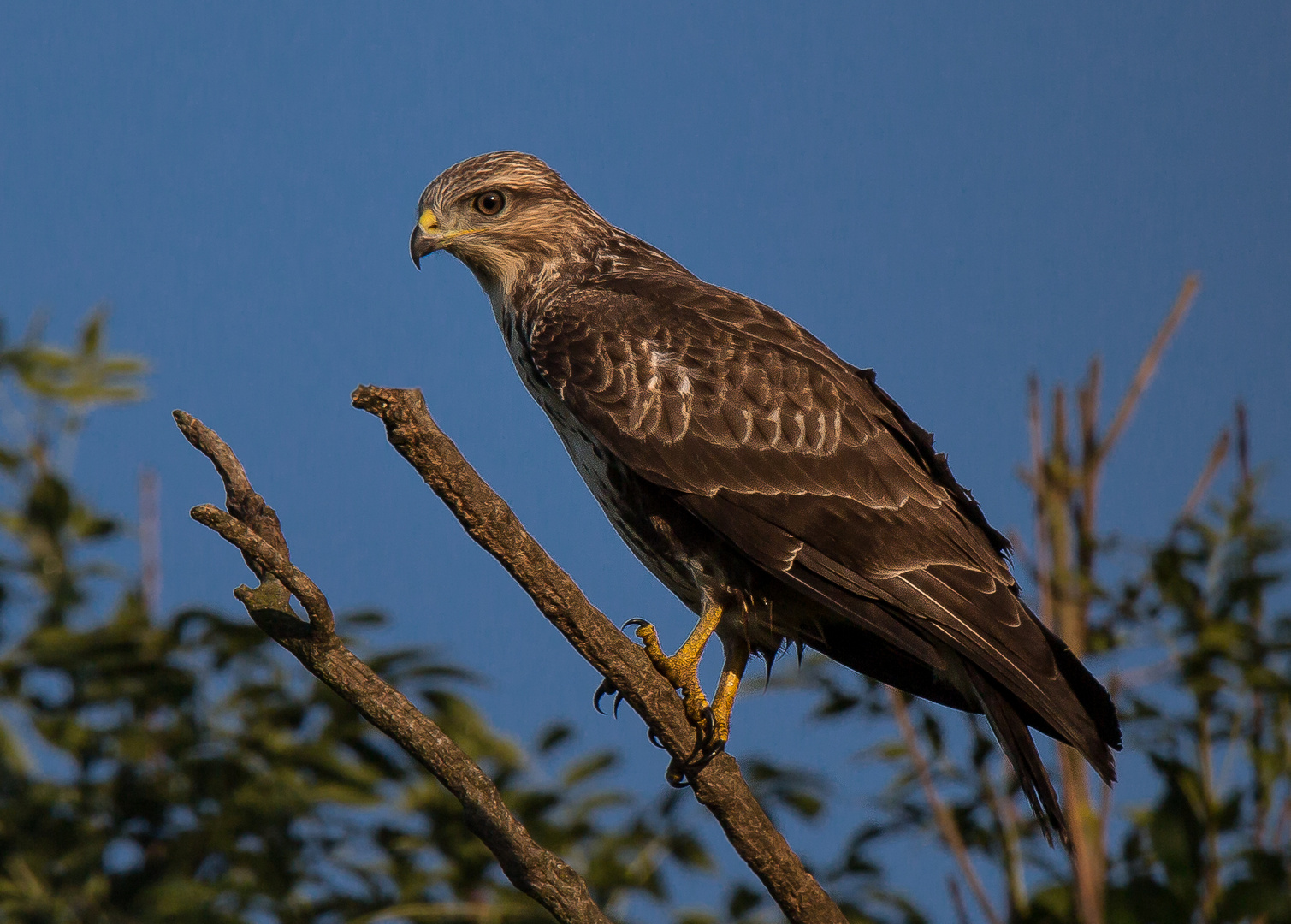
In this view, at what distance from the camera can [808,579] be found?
404 centimetres

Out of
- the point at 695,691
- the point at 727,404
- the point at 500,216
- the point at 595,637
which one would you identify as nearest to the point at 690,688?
the point at 695,691

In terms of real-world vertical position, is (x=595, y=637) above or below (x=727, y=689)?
below

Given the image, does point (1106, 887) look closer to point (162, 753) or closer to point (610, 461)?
point (610, 461)

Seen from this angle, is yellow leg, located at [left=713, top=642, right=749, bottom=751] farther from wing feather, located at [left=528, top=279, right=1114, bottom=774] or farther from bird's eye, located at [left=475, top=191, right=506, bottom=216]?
bird's eye, located at [left=475, top=191, right=506, bottom=216]

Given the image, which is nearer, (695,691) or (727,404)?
(695,691)

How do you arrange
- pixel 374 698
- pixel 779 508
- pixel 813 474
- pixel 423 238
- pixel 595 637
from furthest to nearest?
1. pixel 423 238
2. pixel 813 474
3. pixel 779 508
4. pixel 595 637
5. pixel 374 698

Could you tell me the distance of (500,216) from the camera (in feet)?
17.3

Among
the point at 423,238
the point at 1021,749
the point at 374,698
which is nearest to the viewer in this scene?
the point at 374,698

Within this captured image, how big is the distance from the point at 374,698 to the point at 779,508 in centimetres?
136

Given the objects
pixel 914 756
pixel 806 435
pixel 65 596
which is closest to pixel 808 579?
pixel 806 435

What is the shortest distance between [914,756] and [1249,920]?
116cm

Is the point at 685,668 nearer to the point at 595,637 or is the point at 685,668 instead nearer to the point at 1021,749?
the point at 595,637

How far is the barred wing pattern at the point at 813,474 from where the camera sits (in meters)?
3.97

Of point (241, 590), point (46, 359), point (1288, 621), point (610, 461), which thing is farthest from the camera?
point (46, 359)
